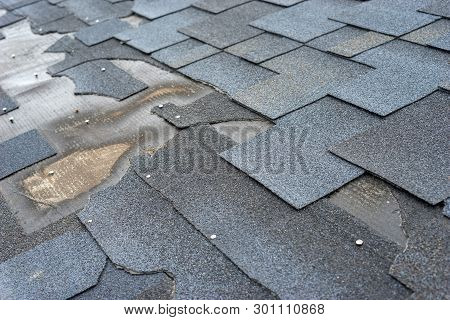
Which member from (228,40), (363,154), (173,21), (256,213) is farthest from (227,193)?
(173,21)

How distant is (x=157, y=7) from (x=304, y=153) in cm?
382

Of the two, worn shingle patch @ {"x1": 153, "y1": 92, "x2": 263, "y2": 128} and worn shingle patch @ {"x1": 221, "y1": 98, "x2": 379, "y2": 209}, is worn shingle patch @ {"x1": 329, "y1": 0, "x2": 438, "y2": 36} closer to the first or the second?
worn shingle patch @ {"x1": 221, "y1": 98, "x2": 379, "y2": 209}

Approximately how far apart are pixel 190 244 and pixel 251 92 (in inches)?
69.7

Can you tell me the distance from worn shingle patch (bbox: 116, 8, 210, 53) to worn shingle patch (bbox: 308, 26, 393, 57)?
1634 millimetres

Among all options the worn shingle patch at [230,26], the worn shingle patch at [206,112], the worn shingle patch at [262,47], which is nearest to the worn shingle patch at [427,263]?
the worn shingle patch at [206,112]

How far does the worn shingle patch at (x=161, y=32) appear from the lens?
5.37 m

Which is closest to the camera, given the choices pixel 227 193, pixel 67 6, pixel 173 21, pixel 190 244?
pixel 190 244

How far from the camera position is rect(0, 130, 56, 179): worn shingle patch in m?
3.86

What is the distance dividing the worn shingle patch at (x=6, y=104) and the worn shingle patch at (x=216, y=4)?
2651mm

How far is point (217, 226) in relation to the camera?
2.94 meters

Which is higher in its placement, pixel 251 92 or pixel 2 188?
pixel 251 92

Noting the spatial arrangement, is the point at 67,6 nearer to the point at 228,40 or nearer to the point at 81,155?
the point at 228,40

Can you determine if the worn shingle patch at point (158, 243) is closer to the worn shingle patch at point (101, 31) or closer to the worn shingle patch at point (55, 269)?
the worn shingle patch at point (55, 269)

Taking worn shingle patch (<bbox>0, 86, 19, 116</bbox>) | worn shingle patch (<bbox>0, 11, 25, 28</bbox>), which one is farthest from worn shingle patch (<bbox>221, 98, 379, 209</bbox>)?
worn shingle patch (<bbox>0, 11, 25, 28</bbox>)
